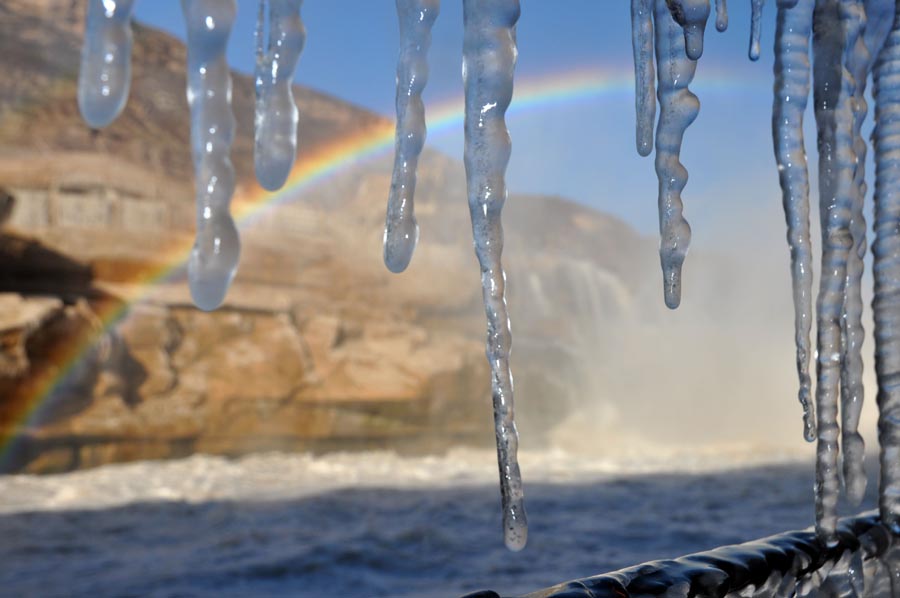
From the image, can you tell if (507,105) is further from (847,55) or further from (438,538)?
(438,538)

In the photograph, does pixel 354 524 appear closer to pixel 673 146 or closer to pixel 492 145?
pixel 673 146

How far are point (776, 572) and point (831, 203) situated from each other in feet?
2.75

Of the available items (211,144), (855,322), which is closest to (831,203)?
(855,322)

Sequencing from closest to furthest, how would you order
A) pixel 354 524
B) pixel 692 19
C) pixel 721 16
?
pixel 692 19 < pixel 721 16 < pixel 354 524

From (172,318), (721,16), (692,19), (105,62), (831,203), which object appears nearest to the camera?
(105,62)

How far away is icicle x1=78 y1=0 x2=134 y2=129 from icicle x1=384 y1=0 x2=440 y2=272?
1.43 feet

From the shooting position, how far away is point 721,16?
1.53 metres

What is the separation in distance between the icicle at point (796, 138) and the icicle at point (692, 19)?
331 mm

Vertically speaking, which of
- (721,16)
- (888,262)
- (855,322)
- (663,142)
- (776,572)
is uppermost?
(721,16)

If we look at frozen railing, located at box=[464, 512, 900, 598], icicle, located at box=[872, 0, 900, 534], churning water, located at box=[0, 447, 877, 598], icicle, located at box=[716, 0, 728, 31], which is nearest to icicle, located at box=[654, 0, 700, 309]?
icicle, located at box=[716, 0, 728, 31]

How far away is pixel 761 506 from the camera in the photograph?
25.5 feet

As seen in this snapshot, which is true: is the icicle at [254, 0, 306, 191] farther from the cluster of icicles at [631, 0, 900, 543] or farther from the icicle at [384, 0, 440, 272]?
the cluster of icicles at [631, 0, 900, 543]

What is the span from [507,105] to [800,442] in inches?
769

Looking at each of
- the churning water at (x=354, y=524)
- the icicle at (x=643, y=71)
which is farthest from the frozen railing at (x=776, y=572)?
the churning water at (x=354, y=524)
